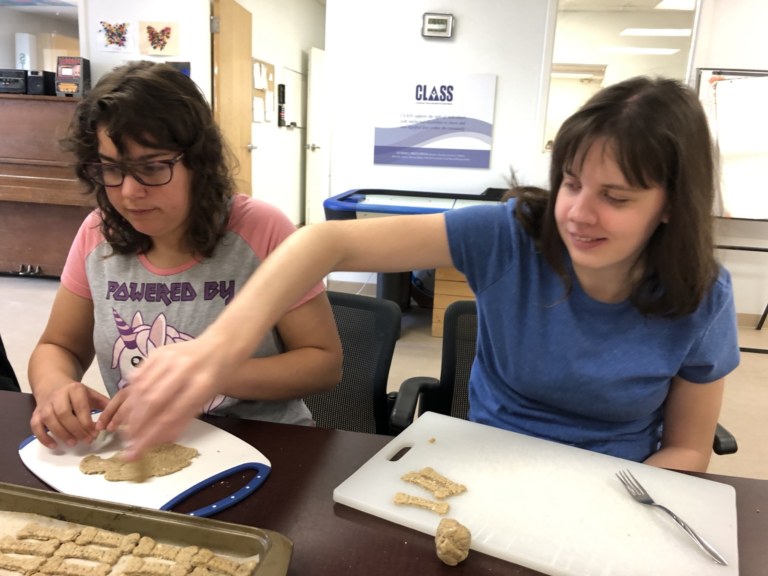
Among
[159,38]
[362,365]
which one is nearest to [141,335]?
[362,365]

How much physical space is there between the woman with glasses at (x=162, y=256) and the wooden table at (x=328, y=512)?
0.17m

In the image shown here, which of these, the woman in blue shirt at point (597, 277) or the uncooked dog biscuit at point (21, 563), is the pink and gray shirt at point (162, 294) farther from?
the uncooked dog biscuit at point (21, 563)

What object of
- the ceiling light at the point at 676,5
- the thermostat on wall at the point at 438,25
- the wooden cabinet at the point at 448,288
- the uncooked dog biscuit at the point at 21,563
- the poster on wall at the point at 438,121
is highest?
the ceiling light at the point at 676,5

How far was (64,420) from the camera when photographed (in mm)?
875

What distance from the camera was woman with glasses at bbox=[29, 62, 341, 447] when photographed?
104cm

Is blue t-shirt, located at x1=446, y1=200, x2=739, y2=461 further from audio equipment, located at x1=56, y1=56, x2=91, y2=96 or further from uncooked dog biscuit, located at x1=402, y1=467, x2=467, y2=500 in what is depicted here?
audio equipment, located at x1=56, y1=56, x2=91, y2=96

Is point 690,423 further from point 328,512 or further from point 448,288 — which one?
point 448,288

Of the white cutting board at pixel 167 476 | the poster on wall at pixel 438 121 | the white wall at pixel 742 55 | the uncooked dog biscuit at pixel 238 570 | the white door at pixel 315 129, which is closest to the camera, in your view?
the uncooked dog biscuit at pixel 238 570

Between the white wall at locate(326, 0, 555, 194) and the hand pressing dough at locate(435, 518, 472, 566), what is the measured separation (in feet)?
11.5

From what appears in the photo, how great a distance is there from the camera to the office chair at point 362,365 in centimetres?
138

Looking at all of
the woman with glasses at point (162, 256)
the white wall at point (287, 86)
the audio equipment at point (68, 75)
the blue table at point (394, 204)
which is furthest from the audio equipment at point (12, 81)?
the woman with glasses at point (162, 256)

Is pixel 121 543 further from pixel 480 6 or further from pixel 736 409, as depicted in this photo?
pixel 480 6

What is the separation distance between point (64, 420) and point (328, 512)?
43cm

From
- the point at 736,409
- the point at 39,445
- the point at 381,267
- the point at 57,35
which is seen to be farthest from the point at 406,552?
the point at 57,35
